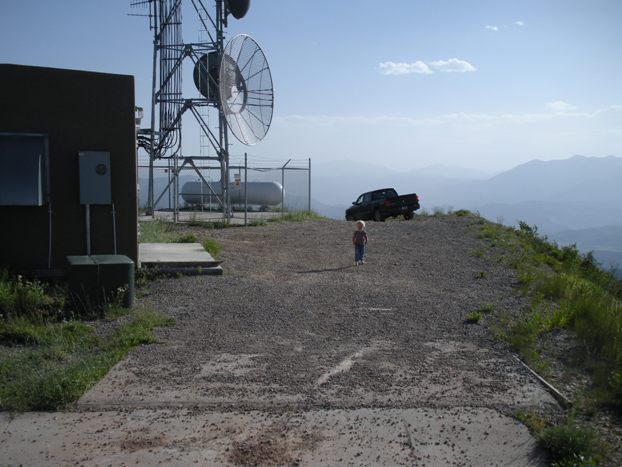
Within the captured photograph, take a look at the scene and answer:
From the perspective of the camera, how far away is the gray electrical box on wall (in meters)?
10.3

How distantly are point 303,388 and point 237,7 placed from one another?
1950 cm

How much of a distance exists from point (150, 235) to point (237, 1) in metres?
10.7

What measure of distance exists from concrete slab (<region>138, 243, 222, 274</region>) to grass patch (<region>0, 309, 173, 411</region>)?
2615 mm

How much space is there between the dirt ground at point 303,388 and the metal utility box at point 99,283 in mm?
656

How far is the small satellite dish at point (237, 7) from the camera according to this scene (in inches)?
902

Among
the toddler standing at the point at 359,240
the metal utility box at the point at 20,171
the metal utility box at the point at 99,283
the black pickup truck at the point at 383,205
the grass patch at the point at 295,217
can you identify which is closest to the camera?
the metal utility box at the point at 99,283

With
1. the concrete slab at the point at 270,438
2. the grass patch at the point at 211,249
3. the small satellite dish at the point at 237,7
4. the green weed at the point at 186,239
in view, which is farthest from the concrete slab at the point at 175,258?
the small satellite dish at the point at 237,7

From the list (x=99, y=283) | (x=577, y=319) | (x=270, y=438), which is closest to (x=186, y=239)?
(x=99, y=283)

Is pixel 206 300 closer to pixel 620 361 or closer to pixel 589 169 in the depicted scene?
pixel 620 361

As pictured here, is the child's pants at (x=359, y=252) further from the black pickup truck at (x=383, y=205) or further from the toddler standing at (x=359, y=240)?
the black pickup truck at (x=383, y=205)

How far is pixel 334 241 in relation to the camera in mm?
18156

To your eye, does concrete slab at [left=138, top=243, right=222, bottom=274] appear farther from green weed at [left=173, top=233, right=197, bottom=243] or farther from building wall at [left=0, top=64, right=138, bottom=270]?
green weed at [left=173, top=233, right=197, bottom=243]

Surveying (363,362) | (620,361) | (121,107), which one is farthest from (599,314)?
(121,107)

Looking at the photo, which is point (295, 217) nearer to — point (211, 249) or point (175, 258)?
point (211, 249)
